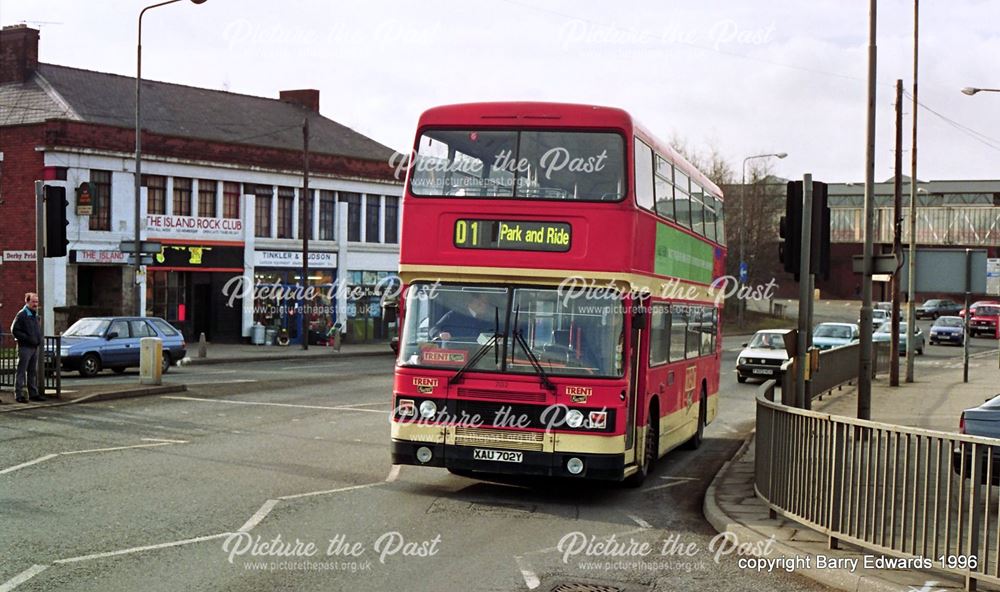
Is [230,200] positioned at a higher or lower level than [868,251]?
higher

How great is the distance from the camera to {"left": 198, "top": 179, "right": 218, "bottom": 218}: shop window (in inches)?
1829

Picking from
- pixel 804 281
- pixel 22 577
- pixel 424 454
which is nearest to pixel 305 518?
pixel 424 454

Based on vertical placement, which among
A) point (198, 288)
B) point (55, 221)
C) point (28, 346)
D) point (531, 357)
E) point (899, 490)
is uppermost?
point (55, 221)

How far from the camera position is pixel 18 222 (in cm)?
4197

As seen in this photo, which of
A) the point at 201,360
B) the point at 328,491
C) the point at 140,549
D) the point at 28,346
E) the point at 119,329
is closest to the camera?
the point at 140,549

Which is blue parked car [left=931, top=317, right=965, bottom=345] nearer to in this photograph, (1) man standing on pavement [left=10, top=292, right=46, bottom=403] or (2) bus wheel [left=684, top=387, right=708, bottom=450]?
(2) bus wheel [left=684, top=387, right=708, bottom=450]

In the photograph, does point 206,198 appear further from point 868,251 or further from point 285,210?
point 868,251

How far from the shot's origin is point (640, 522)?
1120 cm

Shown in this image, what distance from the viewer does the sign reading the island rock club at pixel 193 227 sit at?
145ft

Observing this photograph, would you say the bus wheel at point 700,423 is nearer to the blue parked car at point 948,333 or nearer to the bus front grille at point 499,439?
the bus front grille at point 499,439

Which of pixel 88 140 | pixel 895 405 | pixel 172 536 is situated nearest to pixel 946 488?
pixel 172 536

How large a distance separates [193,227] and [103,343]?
18334mm

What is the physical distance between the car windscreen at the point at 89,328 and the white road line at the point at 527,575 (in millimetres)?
21529

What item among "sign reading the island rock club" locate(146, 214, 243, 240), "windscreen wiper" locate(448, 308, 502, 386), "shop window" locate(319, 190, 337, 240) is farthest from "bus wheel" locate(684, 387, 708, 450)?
"shop window" locate(319, 190, 337, 240)
